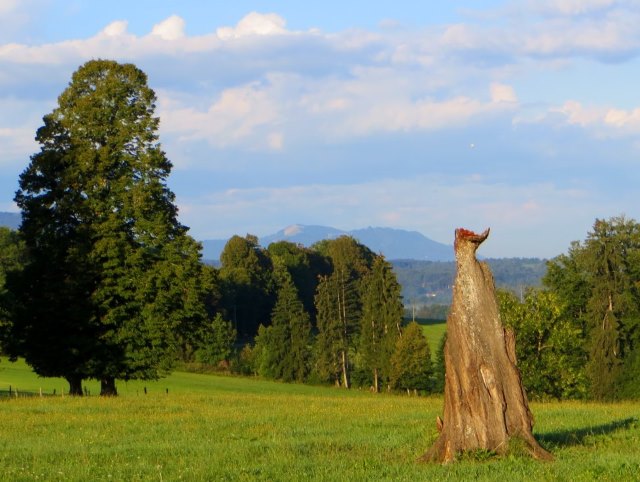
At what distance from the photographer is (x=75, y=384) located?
4347 cm

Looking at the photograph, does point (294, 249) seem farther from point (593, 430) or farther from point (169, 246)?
point (593, 430)

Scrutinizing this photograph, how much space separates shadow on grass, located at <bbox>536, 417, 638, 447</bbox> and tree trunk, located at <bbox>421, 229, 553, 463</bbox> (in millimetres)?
1994

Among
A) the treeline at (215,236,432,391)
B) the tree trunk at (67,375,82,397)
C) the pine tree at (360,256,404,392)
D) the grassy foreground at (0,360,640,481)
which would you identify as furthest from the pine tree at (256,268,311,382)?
the grassy foreground at (0,360,640,481)

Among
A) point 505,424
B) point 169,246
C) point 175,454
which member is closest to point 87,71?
point 169,246

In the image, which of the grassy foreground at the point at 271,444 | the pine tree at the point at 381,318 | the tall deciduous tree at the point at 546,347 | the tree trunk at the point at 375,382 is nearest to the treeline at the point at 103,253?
the grassy foreground at the point at 271,444

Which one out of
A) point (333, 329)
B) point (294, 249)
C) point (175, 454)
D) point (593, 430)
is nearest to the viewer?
point (175, 454)

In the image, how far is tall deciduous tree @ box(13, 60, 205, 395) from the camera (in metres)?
40.3

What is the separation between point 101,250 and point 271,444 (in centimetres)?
2238

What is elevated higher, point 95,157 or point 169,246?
point 95,157

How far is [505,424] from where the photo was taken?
53.0 ft

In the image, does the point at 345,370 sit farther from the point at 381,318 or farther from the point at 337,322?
the point at 381,318

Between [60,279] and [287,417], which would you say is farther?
[60,279]

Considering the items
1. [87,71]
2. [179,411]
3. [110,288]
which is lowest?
[179,411]

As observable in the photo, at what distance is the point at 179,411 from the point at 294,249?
151 m
